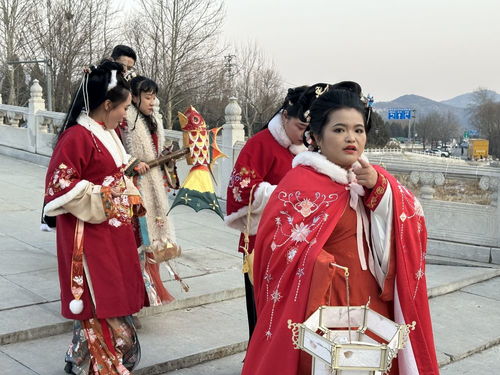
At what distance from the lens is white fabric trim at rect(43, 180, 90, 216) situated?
3408 millimetres

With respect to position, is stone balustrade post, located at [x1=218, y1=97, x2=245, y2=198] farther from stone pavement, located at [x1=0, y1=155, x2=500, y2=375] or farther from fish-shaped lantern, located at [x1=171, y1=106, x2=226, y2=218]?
fish-shaped lantern, located at [x1=171, y1=106, x2=226, y2=218]

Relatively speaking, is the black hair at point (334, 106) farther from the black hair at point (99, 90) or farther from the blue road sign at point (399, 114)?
the blue road sign at point (399, 114)

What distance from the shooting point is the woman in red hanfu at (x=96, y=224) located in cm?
347

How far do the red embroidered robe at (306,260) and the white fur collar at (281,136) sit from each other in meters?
Answer: 1.03

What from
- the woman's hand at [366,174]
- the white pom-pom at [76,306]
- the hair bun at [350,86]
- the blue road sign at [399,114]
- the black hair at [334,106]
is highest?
the blue road sign at [399,114]

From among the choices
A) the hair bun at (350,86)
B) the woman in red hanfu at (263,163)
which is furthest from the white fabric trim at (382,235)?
the woman in red hanfu at (263,163)

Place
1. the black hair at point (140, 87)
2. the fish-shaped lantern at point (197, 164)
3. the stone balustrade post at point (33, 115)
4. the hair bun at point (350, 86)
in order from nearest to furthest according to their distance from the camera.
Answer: the hair bun at point (350, 86), the black hair at point (140, 87), the fish-shaped lantern at point (197, 164), the stone balustrade post at point (33, 115)

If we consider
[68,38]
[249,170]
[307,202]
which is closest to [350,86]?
[307,202]

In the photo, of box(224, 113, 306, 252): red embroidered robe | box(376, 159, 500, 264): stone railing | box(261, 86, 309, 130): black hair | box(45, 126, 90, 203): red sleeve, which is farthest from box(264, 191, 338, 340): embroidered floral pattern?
box(376, 159, 500, 264): stone railing

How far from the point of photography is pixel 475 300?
242 inches

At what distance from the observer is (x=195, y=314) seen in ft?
17.0

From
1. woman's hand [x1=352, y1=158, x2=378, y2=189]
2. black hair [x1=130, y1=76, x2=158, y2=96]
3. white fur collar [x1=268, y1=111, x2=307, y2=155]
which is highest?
→ black hair [x1=130, y1=76, x2=158, y2=96]

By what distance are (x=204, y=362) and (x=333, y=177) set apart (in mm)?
2286

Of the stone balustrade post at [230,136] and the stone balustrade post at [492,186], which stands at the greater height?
the stone balustrade post at [230,136]
